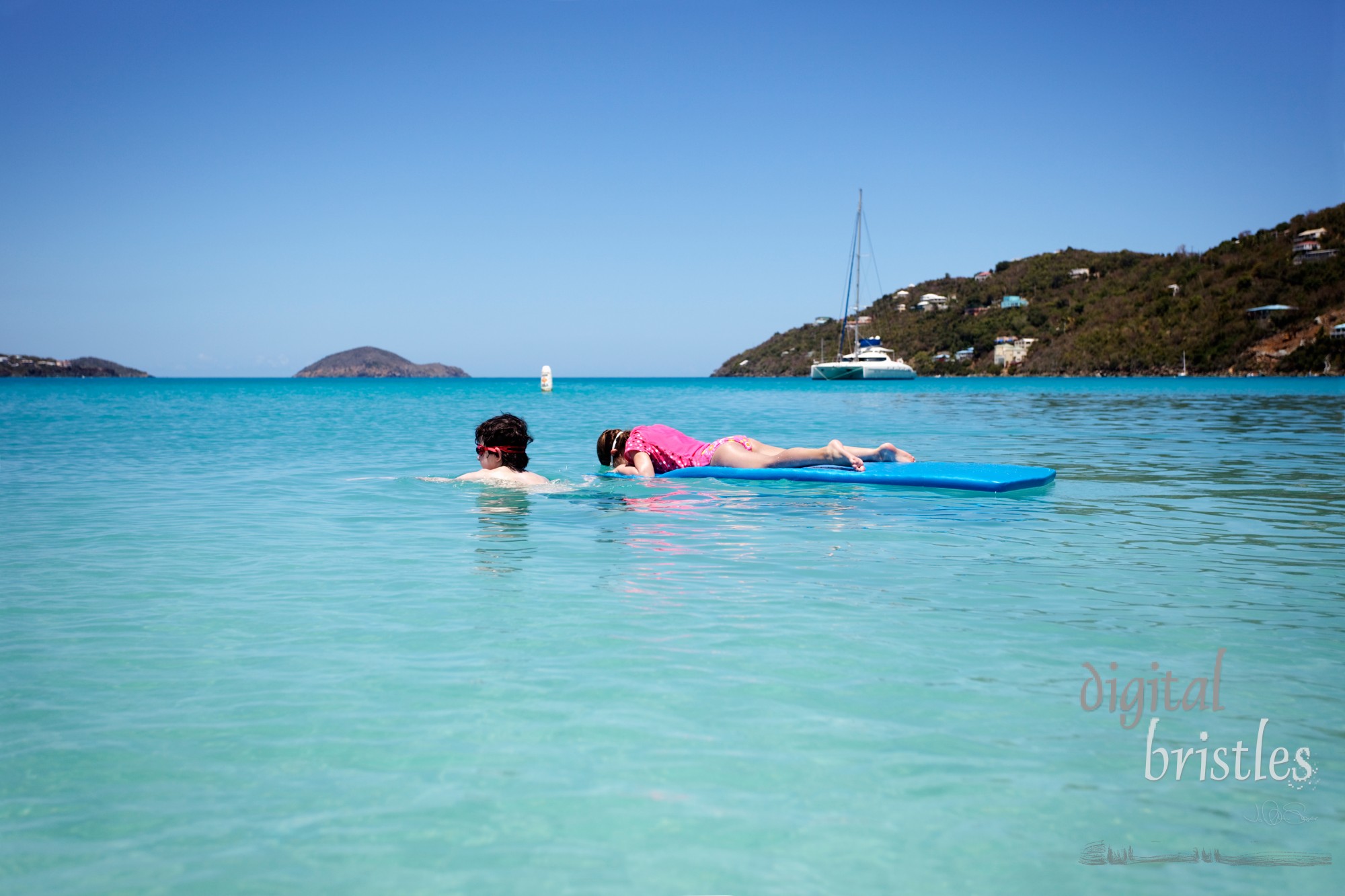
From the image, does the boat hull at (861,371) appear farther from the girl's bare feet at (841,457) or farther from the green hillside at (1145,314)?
the girl's bare feet at (841,457)

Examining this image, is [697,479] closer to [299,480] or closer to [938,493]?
[938,493]

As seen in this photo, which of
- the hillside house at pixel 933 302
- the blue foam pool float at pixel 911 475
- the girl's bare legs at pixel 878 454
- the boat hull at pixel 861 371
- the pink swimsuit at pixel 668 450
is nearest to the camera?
the blue foam pool float at pixel 911 475

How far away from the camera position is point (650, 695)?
339 centimetres

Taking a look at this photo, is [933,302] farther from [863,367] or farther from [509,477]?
[509,477]

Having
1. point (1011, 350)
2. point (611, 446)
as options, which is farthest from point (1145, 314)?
point (611, 446)

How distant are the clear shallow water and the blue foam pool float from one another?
0.74 meters

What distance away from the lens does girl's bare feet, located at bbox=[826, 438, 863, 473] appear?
30.6 ft

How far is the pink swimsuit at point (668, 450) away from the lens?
10.1 meters

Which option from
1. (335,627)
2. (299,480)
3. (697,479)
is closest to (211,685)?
(335,627)

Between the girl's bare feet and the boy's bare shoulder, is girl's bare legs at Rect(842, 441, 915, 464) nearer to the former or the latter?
the girl's bare feet

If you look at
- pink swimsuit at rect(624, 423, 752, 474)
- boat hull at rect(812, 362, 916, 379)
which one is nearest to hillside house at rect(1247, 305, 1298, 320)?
boat hull at rect(812, 362, 916, 379)

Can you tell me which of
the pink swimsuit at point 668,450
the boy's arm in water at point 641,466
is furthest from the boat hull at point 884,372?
the boy's arm in water at point 641,466

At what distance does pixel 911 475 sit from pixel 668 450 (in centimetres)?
281

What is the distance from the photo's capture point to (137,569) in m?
5.68
